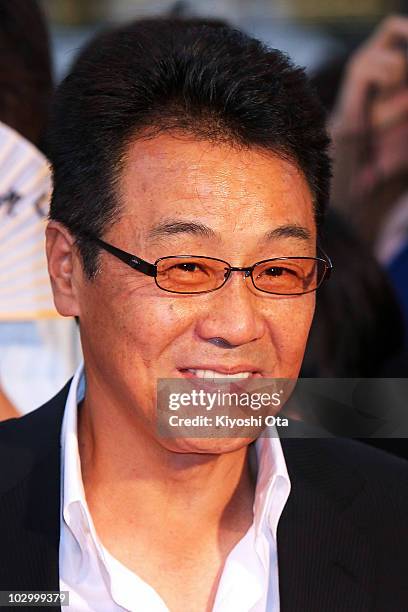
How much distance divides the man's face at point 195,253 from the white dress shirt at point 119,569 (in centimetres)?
21

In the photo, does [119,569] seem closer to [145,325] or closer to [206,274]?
[145,325]

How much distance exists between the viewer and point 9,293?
2861mm

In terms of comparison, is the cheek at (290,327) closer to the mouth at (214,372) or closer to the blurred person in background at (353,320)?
the mouth at (214,372)

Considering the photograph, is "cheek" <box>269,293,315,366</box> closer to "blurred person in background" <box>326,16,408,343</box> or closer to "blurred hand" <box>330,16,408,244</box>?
"blurred person in background" <box>326,16,408,343</box>

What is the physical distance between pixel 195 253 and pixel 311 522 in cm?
61

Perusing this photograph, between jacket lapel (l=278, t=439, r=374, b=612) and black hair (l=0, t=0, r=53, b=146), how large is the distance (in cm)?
135

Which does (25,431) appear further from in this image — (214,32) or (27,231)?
(214,32)

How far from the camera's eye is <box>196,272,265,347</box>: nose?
1.99 metres

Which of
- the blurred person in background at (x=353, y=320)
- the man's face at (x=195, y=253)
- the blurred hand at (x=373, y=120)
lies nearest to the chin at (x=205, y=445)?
the man's face at (x=195, y=253)

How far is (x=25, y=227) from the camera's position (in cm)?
286

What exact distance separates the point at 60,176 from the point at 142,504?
674mm

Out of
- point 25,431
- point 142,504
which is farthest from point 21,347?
point 142,504

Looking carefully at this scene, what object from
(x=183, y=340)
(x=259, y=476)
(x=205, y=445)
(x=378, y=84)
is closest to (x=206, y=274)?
(x=183, y=340)

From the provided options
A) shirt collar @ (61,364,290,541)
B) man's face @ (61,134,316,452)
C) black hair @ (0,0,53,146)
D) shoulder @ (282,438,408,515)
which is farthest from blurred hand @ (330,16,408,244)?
man's face @ (61,134,316,452)
